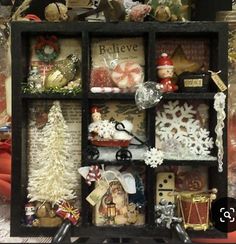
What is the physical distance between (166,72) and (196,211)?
0.36 m

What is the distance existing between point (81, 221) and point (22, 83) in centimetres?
38

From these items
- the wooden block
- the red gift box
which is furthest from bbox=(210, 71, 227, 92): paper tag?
the red gift box

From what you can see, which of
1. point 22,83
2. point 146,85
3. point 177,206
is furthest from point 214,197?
point 22,83

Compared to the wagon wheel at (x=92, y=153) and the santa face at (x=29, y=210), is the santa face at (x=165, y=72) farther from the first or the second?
the santa face at (x=29, y=210)

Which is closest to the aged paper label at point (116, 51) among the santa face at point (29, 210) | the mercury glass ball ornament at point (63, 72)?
the mercury glass ball ornament at point (63, 72)

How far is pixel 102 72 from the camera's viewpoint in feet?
3.69

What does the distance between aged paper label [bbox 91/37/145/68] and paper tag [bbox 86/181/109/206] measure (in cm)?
31

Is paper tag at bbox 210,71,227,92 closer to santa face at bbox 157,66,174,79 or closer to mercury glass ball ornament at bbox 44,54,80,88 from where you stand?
santa face at bbox 157,66,174,79

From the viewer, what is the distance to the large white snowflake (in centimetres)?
111

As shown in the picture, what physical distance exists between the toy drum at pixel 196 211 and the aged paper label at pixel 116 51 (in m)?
0.37

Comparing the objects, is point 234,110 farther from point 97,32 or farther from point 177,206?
point 97,32

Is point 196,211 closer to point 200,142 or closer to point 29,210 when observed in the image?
point 200,142

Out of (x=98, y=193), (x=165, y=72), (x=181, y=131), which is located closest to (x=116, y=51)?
(x=165, y=72)

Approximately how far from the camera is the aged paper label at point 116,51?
1.14 m
